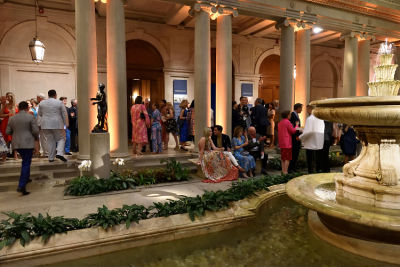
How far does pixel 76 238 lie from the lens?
310cm

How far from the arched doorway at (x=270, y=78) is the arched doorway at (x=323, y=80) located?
7.82ft

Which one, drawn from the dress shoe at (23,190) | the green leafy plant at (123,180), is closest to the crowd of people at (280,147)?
the green leafy plant at (123,180)

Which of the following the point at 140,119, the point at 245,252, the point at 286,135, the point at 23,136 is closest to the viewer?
the point at 245,252

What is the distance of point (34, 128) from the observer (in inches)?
231

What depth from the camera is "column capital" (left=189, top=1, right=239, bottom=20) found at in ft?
29.7

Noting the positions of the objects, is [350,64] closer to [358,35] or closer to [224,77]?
[358,35]

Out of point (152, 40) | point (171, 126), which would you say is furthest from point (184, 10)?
point (171, 126)

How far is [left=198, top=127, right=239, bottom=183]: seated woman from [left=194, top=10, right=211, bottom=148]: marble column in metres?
2.20

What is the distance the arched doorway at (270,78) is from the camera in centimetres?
1853

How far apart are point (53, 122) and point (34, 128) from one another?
134 cm

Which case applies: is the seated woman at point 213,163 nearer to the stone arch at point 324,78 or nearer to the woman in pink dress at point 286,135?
the woman in pink dress at point 286,135

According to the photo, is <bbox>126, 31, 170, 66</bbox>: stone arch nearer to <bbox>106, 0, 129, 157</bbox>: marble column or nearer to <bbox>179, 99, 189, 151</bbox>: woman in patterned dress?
<bbox>179, 99, 189, 151</bbox>: woman in patterned dress

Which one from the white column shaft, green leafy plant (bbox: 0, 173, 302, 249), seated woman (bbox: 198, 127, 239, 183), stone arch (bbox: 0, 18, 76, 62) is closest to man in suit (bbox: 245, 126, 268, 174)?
seated woman (bbox: 198, 127, 239, 183)

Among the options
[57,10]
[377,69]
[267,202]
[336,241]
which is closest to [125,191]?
[267,202]
